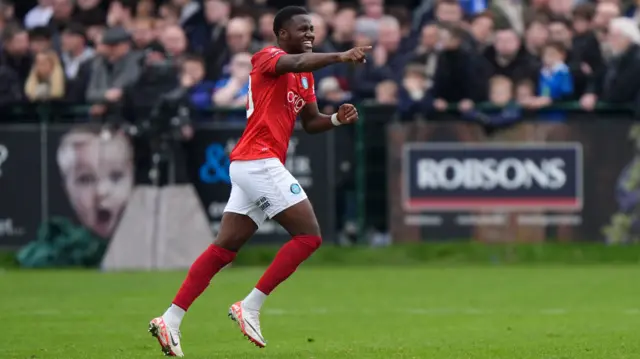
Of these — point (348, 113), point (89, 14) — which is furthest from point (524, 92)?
point (348, 113)

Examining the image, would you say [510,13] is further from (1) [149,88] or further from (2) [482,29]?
(1) [149,88]

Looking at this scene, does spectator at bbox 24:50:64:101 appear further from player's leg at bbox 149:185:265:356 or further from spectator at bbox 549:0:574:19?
player's leg at bbox 149:185:265:356

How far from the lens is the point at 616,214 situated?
18.9 metres

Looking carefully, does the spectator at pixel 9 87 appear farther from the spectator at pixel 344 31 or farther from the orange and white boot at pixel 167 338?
the orange and white boot at pixel 167 338

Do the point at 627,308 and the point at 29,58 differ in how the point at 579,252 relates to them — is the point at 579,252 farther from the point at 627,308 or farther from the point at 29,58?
the point at 29,58

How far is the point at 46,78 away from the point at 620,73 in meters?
8.26

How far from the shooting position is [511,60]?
1953 centimetres

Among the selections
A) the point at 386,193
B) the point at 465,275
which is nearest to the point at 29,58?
the point at 386,193

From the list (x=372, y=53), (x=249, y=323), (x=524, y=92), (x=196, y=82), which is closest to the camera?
(x=249, y=323)

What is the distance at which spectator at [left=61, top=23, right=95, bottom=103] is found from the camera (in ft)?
68.1

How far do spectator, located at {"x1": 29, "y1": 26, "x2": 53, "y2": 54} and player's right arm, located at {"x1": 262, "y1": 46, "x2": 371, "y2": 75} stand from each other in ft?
41.8

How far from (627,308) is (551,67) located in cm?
625

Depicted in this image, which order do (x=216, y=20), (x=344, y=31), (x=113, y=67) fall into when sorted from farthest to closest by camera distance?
(x=216, y=20), (x=113, y=67), (x=344, y=31)

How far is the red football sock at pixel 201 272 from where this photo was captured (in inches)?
388
